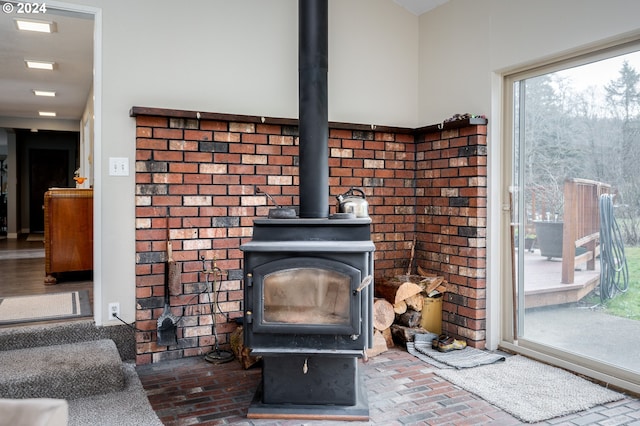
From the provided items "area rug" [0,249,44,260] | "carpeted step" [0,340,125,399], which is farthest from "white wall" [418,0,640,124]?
"area rug" [0,249,44,260]

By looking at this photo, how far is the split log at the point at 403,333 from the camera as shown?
11.5ft

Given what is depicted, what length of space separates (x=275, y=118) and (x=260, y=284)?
140cm

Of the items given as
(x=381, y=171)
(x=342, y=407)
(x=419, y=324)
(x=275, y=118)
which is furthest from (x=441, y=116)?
(x=342, y=407)

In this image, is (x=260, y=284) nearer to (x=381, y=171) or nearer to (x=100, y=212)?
(x=100, y=212)

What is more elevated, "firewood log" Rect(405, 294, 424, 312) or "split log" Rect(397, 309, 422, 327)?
"firewood log" Rect(405, 294, 424, 312)

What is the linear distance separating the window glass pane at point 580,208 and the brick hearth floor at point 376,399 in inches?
21.0

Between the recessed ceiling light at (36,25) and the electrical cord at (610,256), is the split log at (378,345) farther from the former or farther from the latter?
the recessed ceiling light at (36,25)

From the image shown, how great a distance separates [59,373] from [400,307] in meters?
2.15

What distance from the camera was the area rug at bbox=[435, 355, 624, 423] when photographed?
250cm

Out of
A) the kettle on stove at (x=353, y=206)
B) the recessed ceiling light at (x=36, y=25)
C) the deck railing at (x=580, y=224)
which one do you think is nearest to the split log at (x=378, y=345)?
the kettle on stove at (x=353, y=206)

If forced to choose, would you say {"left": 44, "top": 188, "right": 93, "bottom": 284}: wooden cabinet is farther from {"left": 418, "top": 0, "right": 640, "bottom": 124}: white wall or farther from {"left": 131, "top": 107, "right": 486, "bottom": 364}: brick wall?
{"left": 418, "top": 0, "right": 640, "bottom": 124}: white wall

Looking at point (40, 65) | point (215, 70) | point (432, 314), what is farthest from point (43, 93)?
point (432, 314)

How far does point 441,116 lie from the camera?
3.88 meters

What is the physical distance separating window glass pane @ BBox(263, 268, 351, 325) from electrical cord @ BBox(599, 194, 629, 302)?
156 centimetres
